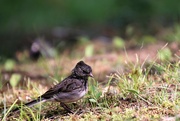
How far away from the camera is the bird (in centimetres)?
588

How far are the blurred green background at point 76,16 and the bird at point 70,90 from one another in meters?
6.07

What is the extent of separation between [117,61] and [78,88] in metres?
3.39

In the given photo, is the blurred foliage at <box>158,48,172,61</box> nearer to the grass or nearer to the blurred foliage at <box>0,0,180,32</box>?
the grass

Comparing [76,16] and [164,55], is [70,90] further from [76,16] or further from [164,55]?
[76,16]

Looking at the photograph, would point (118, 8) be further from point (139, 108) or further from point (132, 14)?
point (139, 108)

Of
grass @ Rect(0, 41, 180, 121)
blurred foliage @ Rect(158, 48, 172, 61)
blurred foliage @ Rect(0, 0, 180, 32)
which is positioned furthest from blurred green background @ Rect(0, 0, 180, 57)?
grass @ Rect(0, 41, 180, 121)

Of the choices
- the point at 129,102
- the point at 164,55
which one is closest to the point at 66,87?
the point at 129,102

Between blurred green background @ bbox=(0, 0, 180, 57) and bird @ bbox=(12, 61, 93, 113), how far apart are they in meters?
6.07

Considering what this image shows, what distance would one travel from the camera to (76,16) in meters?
15.7

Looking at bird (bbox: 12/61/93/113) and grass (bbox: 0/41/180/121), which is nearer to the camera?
grass (bbox: 0/41/180/121)

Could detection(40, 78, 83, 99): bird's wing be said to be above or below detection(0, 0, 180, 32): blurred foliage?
below

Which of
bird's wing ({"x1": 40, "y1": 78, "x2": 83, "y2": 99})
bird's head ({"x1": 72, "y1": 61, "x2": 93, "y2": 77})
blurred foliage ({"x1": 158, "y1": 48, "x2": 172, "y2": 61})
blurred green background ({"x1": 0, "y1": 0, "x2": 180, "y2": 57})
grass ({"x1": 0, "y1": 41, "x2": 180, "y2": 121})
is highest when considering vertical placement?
blurred green background ({"x1": 0, "y1": 0, "x2": 180, "y2": 57})

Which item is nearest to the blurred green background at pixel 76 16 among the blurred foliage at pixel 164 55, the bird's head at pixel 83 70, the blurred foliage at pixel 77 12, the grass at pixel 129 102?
the blurred foliage at pixel 77 12

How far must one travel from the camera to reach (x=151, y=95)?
598 centimetres
